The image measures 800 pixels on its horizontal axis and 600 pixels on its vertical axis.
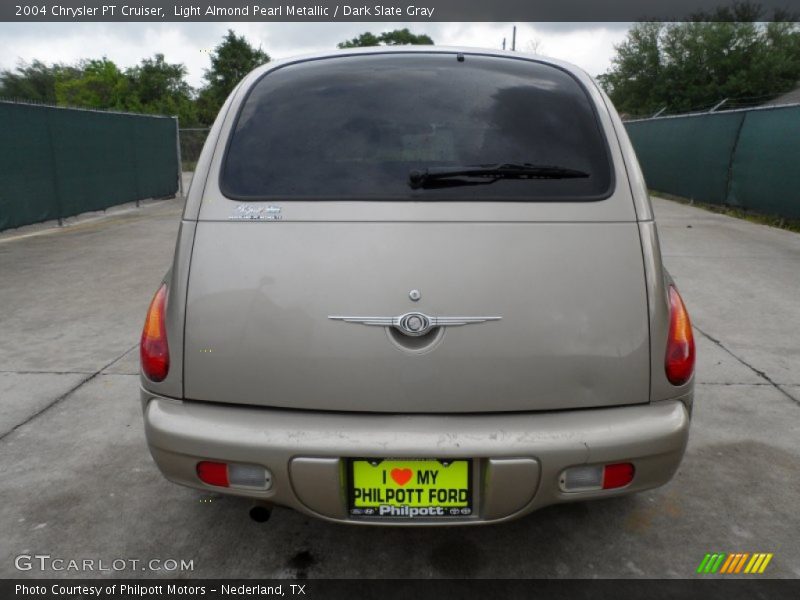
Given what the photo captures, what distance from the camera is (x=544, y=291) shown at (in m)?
1.87

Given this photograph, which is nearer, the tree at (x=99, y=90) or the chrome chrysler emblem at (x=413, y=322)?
the chrome chrysler emblem at (x=413, y=322)

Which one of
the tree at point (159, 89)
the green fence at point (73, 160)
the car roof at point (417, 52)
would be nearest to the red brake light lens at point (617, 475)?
the car roof at point (417, 52)

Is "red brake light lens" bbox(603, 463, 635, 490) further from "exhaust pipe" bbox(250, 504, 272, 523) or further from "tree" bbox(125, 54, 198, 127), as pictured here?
"tree" bbox(125, 54, 198, 127)

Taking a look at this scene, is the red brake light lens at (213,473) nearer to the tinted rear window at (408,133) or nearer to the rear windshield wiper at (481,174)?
the tinted rear window at (408,133)

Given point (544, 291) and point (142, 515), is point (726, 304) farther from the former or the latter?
point (142, 515)

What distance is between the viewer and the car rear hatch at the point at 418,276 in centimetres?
185

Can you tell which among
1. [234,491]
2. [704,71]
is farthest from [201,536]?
[704,71]

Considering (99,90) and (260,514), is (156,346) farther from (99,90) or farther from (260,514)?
(99,90)

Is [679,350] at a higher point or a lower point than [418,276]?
lower

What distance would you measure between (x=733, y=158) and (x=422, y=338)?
13092 mm

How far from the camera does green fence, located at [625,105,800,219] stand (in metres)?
10.7

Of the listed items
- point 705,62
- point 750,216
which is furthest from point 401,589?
point 705,62

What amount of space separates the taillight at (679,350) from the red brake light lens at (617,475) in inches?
12.1

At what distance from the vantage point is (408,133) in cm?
212
